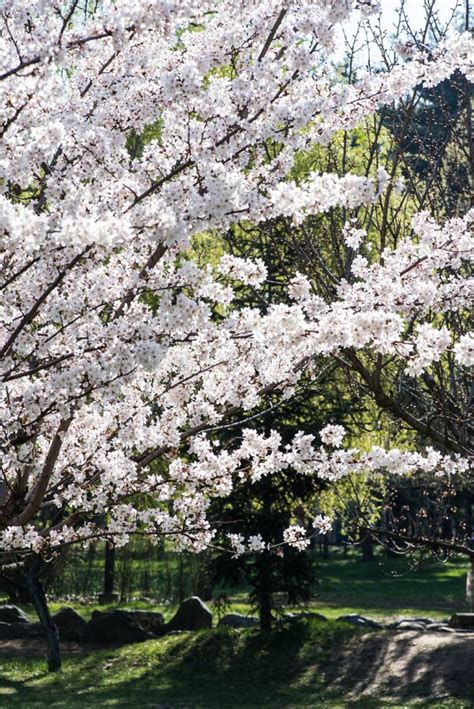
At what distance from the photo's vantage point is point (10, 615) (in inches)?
802

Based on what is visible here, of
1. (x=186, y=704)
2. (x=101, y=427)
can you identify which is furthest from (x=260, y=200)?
(x=186, y=704)

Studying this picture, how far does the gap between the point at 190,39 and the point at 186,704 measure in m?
10.9

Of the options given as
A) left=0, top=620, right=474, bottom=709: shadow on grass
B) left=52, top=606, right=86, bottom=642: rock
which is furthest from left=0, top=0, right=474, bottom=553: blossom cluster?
left=52, top=606, right=86, bottom=642: rock

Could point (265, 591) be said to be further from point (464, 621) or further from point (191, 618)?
point (464, 621)

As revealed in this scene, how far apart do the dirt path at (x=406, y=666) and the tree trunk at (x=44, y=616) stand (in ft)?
16.0

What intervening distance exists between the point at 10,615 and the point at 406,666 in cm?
977

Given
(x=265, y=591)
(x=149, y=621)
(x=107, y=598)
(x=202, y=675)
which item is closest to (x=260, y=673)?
(x=202, y=675)

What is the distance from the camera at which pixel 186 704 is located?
13.7m

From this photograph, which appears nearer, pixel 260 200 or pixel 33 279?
pixel 260 200

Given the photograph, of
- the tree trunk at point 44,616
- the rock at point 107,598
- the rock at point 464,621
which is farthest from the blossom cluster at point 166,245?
the rock at point 107,598

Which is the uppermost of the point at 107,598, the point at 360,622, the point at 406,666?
the point at 107,598

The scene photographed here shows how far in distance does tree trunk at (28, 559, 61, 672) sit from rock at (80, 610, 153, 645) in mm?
2540

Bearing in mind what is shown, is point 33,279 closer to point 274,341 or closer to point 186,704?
point 274,341

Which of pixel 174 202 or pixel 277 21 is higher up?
pixel 277 21
